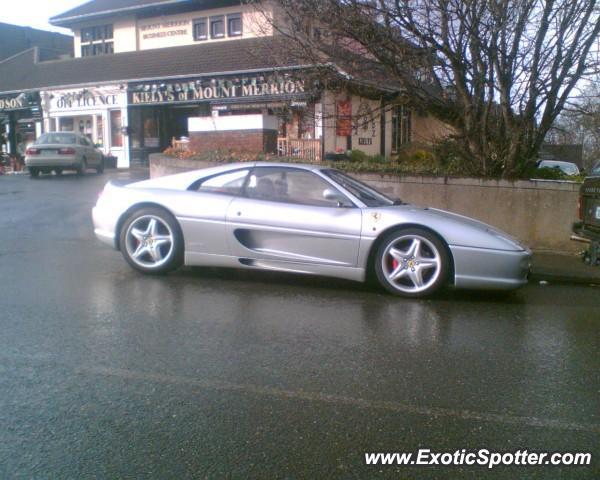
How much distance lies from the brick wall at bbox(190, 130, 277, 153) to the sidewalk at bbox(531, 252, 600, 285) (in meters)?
6.49

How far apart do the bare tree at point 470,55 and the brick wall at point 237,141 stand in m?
3.48

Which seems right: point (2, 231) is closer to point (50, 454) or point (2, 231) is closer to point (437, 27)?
point (437, 27)

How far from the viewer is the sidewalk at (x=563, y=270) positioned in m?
7.67

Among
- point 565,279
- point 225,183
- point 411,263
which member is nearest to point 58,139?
point 225,183

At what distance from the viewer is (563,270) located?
8.06 meters

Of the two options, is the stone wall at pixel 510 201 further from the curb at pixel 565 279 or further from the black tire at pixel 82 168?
the black tire at pixel 82 168

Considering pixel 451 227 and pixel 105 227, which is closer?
pixel 451 227

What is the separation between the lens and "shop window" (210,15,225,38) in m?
24.5

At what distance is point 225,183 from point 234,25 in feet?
60.8

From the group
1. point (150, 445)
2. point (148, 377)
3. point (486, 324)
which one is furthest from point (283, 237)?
point (150, 445)

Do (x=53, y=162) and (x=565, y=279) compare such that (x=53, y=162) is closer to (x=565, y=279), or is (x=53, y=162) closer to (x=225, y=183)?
(x=225, y=183)

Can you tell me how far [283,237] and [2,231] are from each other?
562 centimetres

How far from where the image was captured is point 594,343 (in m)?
5.13

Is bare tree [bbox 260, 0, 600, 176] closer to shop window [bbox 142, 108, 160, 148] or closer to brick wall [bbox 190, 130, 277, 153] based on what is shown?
brick wall [bbox 190, 130, 277, 153]
